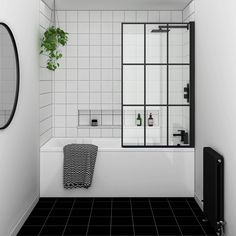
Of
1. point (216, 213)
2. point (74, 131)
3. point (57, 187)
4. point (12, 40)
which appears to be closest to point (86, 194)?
point (57, 187)

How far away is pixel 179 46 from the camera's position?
5.15 metres

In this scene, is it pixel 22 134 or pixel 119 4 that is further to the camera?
pixel 119 4

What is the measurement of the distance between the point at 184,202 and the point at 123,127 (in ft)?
3.54

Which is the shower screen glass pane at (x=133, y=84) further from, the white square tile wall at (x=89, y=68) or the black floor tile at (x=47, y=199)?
the black floor tile at (x=47, y=199)

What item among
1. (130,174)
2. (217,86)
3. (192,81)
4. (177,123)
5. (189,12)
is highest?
(189,12)

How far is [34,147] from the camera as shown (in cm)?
484

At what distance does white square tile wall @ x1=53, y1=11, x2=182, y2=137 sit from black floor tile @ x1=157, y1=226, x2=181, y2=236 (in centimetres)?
219

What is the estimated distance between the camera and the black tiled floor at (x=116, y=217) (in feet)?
13.3

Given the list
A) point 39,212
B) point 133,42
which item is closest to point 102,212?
point 39,212

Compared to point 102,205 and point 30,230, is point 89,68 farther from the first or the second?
point 30,230

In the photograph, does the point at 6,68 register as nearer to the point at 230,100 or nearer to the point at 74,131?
the point at 230,100

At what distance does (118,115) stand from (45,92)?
3.65 ft

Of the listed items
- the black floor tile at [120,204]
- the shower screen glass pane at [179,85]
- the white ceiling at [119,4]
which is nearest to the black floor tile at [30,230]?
the black floor tile at [120,204]

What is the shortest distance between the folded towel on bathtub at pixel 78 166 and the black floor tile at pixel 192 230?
1.33m
